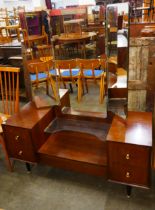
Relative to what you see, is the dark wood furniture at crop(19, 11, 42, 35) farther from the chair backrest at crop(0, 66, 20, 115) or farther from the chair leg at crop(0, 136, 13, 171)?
the chair leg at crop(0, 136, 13, 171)

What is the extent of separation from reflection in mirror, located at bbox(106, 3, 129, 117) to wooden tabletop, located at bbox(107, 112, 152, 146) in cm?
10

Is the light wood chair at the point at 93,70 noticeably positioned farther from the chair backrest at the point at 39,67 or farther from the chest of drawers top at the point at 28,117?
the chest of drawers top at the point at 28,117

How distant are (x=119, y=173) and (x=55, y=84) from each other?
1.04m

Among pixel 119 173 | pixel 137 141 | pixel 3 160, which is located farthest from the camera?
pixel 3 160

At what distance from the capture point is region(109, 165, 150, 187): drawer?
1527mm

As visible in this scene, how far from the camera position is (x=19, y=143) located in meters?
1.87

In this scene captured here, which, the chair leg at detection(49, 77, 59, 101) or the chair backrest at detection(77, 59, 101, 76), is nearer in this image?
the chair backrest at detection(77, 59, 101, 76)

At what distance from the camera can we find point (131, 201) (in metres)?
1.64

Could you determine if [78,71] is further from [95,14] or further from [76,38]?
[95,14]

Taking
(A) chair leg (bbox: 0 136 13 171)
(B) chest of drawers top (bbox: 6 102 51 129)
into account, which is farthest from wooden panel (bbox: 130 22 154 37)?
(A) chair leg (bbox: 0 136 13 171)

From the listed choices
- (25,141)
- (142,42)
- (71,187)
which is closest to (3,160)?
(25,141)

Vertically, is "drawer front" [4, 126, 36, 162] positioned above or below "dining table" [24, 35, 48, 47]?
below

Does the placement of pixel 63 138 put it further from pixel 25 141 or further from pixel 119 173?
pixel 119 173

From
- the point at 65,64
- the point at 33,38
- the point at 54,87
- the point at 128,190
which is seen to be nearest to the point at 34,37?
the point at 33,38
